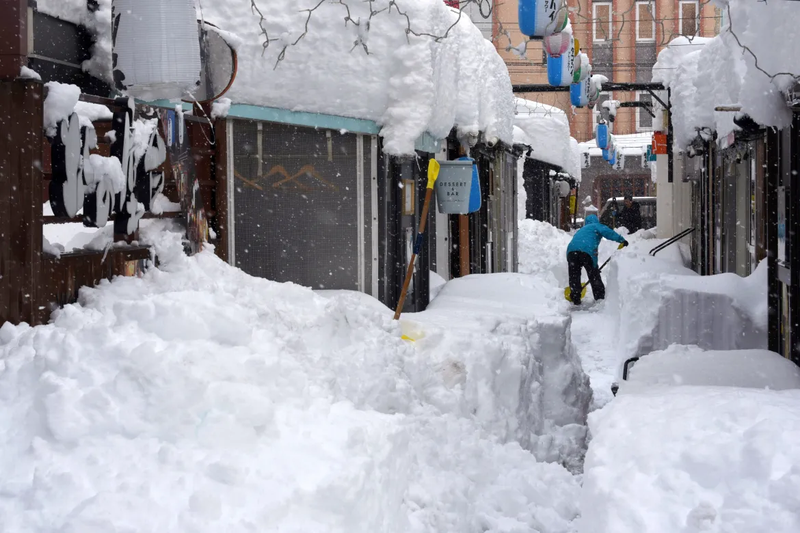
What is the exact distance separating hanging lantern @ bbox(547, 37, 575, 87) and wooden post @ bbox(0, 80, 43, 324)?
26.9 ft

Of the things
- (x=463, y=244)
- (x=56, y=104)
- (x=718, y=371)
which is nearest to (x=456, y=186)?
(x=463, y=244)

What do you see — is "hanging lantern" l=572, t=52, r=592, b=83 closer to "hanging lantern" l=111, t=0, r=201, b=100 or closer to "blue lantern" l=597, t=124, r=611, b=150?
"hanging lantern" l=111, t=0, r=201, b=100

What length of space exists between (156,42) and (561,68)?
24.0ft

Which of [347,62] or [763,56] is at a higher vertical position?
[347,62]

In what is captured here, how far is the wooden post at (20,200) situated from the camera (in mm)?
4488

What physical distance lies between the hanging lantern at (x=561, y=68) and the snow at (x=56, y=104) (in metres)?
7.88

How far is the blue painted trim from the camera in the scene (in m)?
9.00

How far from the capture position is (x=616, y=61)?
133 ft

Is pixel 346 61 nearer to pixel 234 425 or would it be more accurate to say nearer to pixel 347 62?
pixel 347 62

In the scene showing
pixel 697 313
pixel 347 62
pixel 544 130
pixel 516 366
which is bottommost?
pixel 516 366

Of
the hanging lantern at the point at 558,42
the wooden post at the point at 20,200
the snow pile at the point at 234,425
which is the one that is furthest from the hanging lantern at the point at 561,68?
the wooden post at the point at 20,200

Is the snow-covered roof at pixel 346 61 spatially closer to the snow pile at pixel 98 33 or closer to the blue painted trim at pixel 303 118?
the blue painted trim at pixel 303 118

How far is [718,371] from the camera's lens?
20.1ft

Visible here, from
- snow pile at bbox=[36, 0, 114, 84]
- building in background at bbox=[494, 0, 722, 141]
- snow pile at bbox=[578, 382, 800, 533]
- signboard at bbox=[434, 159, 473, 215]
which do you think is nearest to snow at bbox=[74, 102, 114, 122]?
snow pile at bbox=[36, 0, 114, 84]
